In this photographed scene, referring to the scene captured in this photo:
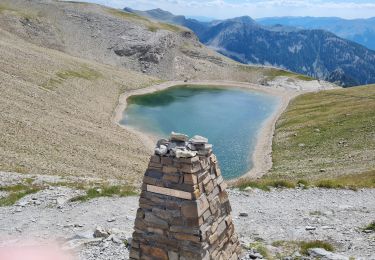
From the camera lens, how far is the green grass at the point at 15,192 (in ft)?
91.2

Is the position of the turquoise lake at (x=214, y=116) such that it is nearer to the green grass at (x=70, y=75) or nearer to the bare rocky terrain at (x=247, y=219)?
the green grass at (x=70, y=75)

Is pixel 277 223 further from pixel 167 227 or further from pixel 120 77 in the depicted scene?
pixel 120 77

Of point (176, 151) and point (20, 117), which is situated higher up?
point (176, 151)

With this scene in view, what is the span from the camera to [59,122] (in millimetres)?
63688

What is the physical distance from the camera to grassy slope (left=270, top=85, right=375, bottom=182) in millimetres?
46406

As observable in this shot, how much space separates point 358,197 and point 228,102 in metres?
90.5

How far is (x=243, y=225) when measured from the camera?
2352 centimetres

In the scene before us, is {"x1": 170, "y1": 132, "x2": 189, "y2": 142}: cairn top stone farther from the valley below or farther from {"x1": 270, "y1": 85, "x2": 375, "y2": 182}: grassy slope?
{"x1": 270, "y1": 85, "x2": 375, "y2": 182}: grassy slope

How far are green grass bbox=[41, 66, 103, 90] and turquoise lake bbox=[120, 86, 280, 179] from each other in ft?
47.4

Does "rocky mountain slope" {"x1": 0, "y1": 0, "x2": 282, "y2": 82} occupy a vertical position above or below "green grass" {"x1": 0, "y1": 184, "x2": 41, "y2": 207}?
above

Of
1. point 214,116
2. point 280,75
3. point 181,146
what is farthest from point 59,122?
point 280,75

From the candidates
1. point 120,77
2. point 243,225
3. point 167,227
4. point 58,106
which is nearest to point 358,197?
point 243,225

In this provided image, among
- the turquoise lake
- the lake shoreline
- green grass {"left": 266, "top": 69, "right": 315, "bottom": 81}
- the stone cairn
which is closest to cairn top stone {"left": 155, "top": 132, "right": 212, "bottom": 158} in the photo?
the stone cairn

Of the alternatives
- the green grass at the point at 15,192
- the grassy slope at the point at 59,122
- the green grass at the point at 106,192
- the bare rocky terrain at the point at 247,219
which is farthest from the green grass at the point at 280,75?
the green grass at the point at 15,192
